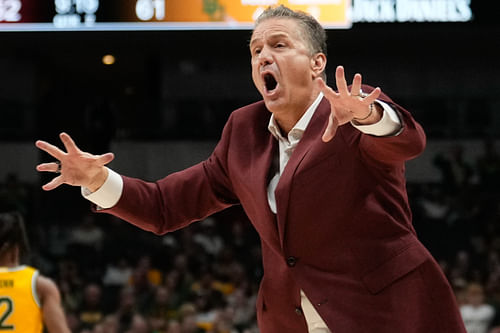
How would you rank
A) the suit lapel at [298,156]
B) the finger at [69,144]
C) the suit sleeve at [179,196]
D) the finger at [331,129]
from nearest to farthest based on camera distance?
the finger at [331,129], the suit lapel at [298,156], the finger at [69,144], the suit sleeve at [179,196]

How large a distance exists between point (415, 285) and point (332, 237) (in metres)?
0.30

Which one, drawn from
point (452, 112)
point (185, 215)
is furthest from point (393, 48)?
point (185, 215)

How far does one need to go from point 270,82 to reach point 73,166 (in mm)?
749

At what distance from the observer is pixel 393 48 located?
36.3 ft

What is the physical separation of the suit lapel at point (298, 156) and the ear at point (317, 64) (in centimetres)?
19

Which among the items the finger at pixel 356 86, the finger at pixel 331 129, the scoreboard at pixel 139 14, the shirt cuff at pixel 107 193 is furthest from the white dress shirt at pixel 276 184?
the scoreboard at pixel 139 14

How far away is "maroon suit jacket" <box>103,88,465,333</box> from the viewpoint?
2.49 metres

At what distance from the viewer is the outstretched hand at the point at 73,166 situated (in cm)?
277

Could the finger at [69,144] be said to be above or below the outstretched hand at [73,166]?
above

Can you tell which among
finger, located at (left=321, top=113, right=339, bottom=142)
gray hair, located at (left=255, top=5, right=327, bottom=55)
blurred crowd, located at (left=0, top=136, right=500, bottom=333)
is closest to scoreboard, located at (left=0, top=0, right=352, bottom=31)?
blurred crowd, located at (left=0, top=136, right=500, bottom=333)

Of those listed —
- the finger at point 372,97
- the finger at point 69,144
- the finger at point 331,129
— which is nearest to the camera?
the finger at point 372,97

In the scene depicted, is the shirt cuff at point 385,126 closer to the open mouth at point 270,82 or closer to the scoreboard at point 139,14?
the open mouth at point 270,82

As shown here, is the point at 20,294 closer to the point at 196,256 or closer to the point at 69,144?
the point at 69,144

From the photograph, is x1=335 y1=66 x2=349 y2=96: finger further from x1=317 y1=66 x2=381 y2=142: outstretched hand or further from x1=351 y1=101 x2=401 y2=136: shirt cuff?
x1=351 y1=101 x2=401 y2=136: shirt cuff
